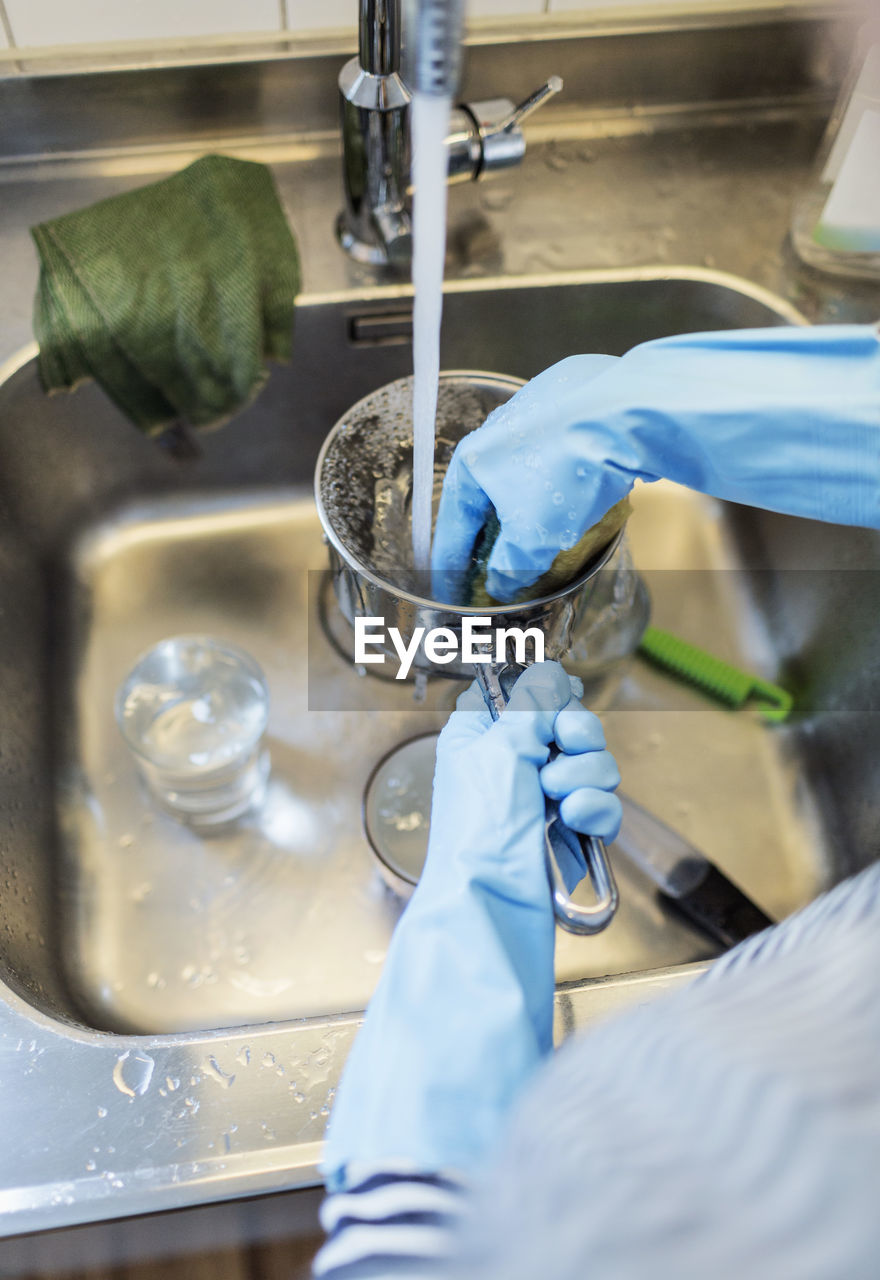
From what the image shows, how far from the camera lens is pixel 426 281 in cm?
50

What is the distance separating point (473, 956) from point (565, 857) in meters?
0.12

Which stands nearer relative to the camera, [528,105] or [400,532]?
[400,532]

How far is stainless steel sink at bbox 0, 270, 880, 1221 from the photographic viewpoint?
0.71 meters

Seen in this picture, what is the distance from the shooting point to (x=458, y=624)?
22.2 inches

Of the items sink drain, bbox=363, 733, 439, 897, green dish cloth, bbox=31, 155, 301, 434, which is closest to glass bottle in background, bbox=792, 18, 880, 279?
green dish cloth, bbox=31, 155, 301, 434

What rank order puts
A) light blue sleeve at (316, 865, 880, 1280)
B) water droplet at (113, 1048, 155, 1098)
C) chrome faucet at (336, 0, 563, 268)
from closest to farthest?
light blue sleeve at (316, 865, 880, 1280)
water droplet at (113, 1048, 155, 1098)
chrome faucet at (336, 0, 563, 268)

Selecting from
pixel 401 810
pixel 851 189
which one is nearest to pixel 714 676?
pixel 401 810

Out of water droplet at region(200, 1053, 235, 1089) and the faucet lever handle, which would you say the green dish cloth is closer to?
the faucet lever handle

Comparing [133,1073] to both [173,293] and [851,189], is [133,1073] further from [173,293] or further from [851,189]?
[851,189]

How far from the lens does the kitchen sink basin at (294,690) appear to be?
2.33ft

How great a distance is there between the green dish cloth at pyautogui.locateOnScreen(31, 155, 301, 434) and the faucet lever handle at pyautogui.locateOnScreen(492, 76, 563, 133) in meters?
0.21

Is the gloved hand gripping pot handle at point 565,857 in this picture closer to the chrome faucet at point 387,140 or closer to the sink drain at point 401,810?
the sink drain at point 401,810

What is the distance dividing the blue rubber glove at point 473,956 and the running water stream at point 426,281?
131mm

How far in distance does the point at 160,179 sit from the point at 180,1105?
78 cm
